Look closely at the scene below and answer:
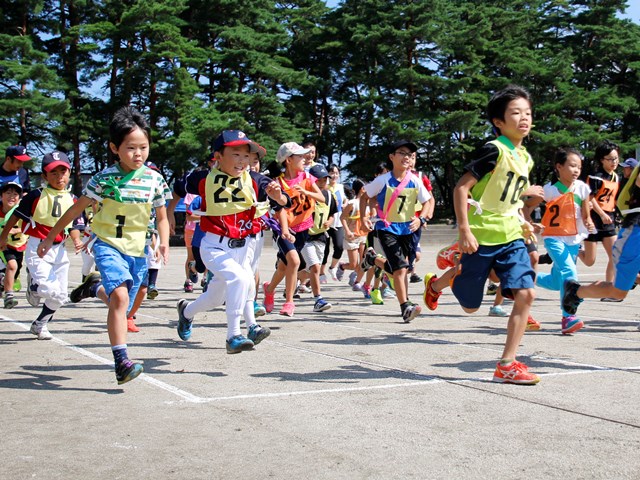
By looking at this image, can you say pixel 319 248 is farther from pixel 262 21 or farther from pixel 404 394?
pixel 262 21

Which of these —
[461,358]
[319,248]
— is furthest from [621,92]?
[461,358]

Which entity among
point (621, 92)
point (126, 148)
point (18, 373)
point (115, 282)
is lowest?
point (18, 373)

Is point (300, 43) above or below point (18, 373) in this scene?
above

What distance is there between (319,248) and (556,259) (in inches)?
150

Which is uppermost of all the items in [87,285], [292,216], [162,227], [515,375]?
[292,216]

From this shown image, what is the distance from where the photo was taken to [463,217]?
5574 mm

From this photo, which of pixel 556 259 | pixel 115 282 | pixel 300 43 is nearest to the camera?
pixel 115 282

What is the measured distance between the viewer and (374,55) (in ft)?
161

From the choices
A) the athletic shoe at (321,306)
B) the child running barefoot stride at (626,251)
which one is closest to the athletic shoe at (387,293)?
the athletic shoe at (321,306)

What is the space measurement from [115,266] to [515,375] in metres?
2.86

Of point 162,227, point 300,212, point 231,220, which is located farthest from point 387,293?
point 162,227

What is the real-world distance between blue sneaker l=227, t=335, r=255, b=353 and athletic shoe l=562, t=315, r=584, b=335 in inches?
132

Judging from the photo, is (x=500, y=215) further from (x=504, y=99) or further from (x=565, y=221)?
(x=565, y=221)

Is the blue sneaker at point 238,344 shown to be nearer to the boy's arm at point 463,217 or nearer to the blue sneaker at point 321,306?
the boy's arm at point 463,217
